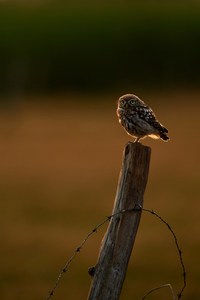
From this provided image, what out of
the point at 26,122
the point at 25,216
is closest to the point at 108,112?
the point at 26,122

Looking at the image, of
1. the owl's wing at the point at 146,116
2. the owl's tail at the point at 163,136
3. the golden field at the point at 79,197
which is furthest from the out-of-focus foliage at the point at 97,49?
the owl's tail at the point at 163,136

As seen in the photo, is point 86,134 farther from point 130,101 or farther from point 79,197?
point 130,101

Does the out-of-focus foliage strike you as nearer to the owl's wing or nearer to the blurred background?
the blurred background

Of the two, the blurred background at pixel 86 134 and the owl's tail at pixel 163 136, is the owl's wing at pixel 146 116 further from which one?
the blurred background at pixel 86 134

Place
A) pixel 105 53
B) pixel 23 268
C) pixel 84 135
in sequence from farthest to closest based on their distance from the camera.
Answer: pixel 105 53 < pixel 84 135 < pixel 23 268

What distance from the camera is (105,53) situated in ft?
139

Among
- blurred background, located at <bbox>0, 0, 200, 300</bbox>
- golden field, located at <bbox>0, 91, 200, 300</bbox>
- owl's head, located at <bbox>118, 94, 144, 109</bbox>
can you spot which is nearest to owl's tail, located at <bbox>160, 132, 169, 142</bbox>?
owl's head, located at <bbox>118, 94, 144, 109</bbox>

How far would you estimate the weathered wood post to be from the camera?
5387 millimetres

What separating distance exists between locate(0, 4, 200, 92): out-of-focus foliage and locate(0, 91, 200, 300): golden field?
15.0 ft

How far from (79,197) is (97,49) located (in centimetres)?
2330

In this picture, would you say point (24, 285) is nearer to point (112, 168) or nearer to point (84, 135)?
point (112, 168)

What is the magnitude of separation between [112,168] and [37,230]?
7.91 metres

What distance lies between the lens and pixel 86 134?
3072cm

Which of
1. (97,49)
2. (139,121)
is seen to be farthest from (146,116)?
(97,49)
